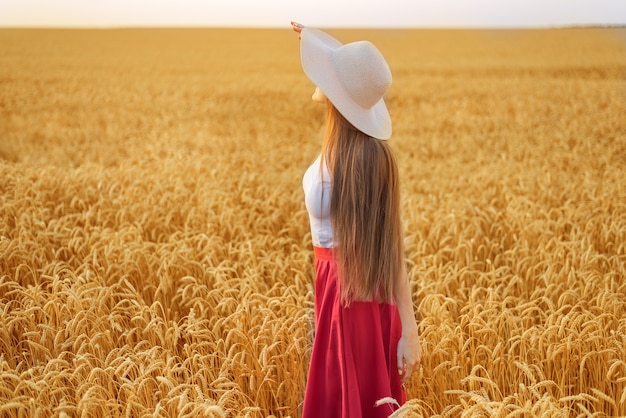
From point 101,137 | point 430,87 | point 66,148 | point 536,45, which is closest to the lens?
point 66,148

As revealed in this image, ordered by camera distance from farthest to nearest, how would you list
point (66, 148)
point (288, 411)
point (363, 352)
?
point (66, 148) → point (288, 411) → point (363, 352)

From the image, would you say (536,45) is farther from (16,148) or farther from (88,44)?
(16,148)

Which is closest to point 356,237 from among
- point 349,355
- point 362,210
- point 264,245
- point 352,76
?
point 362,210

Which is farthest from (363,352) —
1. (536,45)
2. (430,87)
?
(536,45)

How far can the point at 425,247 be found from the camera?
583cm

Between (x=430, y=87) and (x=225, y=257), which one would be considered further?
(x=430, y=87)

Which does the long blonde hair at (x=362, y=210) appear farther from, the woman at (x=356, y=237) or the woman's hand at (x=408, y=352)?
the woman's hand at (x=408, y=352)

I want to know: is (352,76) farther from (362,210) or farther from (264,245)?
(264,245)

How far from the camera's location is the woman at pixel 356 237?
8.91ft

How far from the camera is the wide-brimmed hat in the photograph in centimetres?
271

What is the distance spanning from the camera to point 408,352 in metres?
2.85

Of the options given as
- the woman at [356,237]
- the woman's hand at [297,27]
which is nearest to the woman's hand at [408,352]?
the woman at [356,237]

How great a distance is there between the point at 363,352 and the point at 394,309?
0.22m

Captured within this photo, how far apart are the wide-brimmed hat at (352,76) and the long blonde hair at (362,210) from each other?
0.06 meters
